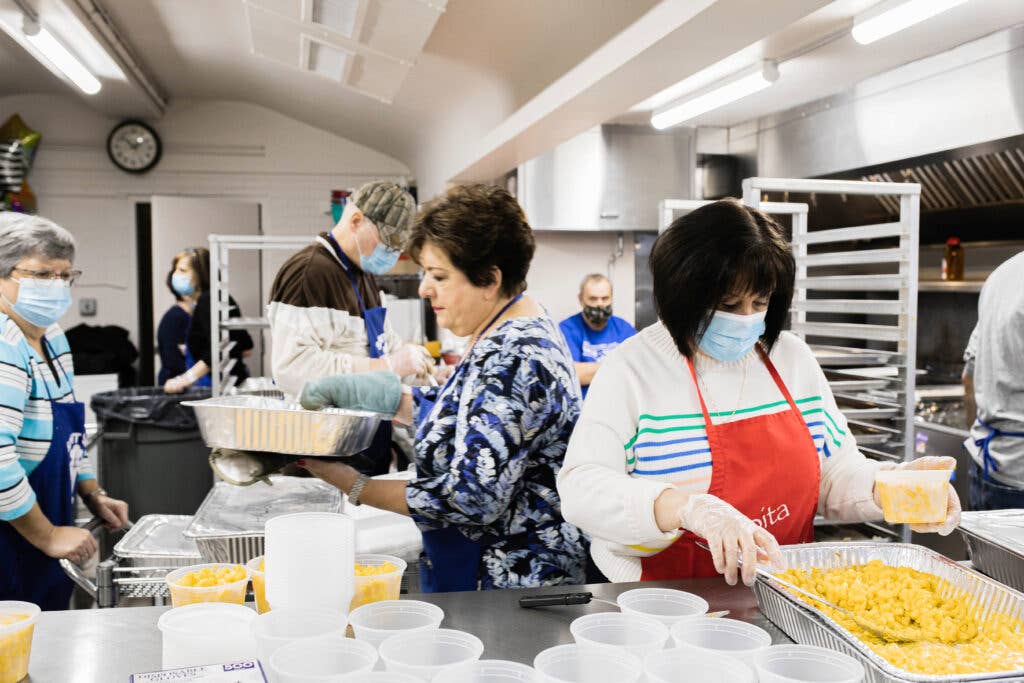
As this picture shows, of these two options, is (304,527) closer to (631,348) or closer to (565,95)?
(631,348)

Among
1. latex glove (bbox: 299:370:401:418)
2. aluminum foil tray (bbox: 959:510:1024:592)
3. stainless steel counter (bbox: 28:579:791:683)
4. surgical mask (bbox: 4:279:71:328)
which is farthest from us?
surgical mask (bbox: 4:279:71:328)

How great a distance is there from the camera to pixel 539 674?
1021 mm

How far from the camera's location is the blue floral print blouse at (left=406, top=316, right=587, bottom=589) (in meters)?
1.71

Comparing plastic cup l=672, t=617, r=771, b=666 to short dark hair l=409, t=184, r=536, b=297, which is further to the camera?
short dark hair l=409, t=184, r=536, b=297

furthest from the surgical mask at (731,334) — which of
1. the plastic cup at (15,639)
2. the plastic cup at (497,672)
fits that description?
the plastic cup at (15,639)

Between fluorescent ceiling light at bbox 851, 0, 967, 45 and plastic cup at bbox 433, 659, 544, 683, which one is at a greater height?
fluorescent ceiling light at bbox 851, 0, 967, 45

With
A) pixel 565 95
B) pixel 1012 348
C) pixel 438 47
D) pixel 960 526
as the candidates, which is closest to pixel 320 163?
pixel 438 47

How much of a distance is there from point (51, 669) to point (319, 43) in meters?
4.18

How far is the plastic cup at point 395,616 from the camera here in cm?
122

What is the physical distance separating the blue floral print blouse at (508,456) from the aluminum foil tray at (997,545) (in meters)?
0.83

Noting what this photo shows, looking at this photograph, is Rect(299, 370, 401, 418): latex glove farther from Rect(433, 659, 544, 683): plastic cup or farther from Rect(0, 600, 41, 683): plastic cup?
Rect(433, 659, 544, 683): plastic cup

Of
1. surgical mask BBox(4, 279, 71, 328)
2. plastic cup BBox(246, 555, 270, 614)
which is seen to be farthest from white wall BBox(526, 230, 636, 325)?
plastic cup BBox(246, 555, 270, 614)

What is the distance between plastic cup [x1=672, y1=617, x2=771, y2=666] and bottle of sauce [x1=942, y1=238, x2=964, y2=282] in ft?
14.3

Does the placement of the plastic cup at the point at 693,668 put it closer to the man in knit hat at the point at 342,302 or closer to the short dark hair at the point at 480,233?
the short dark hair at the point at 480,233
